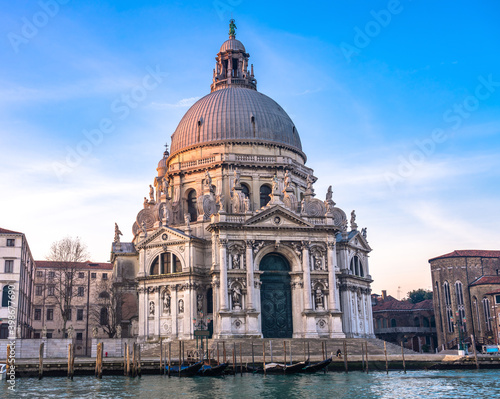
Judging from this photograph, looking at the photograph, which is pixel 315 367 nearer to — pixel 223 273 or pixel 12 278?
pixel 223 273

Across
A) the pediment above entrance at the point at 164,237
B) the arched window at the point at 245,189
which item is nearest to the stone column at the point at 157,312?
the pediment above entrance at the point at 164,237

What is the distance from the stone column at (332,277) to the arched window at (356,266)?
579 centimetres

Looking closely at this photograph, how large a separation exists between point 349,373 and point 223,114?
25.7 metres

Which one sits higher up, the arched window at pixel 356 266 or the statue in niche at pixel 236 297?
the arched window at pixel 356 266

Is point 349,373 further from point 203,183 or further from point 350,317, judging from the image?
point 203,183

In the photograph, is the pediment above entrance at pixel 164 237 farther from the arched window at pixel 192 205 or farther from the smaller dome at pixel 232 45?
the smaller dome at pixel 232 45

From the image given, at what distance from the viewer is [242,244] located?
45312 mm

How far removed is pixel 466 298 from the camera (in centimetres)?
6244

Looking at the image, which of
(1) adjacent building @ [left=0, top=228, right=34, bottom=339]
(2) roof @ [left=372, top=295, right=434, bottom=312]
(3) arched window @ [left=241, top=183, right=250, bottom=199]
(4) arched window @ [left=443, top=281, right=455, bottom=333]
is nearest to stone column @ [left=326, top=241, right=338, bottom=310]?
(3) arched window @ [left=241, top=183, right=250, bottom=199]

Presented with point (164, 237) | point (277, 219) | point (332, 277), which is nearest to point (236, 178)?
point (277, 219)

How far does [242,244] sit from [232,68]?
69.1 ft

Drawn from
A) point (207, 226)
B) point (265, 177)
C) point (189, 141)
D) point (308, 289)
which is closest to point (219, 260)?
point (207, 226)

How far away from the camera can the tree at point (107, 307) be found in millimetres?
51719

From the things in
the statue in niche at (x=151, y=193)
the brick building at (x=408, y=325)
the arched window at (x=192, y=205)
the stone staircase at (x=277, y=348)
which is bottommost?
the stone staircase at (x=277, y=348)
